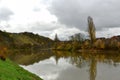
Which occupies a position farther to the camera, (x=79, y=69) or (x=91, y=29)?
(x=91, y=29)

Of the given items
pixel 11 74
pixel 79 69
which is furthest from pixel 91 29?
pixel 11 74

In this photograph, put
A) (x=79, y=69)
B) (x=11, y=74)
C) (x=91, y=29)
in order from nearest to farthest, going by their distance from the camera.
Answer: (x=11, y=74) → (x=79, y=69) → (x=91, y=29)

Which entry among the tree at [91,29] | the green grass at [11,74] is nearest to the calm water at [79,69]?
the green grass at [11,74]

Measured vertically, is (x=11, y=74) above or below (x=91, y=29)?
below

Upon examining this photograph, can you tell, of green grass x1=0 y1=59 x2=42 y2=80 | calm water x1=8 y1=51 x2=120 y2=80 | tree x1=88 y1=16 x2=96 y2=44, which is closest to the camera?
green grass x1=0 y1=59 x2=42 y2=80

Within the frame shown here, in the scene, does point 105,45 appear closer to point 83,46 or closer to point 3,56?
point 83,46

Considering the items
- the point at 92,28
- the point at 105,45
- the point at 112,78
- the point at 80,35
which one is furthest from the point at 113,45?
the point at 112,78

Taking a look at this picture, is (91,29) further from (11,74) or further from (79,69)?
(11,74)

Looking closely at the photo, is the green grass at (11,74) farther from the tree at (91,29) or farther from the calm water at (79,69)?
the tree at (91,29)

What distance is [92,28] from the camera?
106 metres

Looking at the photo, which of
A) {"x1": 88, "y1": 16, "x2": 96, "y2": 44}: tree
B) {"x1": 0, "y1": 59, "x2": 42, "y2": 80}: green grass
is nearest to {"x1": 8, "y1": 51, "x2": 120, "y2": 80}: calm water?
{"x1": 0, "y1": 59, "x2": 42, "y2": 80}: green grass

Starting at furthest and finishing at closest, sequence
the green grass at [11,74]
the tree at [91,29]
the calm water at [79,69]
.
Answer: the tree at [91,29] → the calm water at [79,69] → the green grass at [11,74]

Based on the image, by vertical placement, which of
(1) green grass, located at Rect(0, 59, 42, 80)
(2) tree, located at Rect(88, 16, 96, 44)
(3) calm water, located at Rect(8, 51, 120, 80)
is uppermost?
(2) tree, located at Rect(88, 16, 96, 44)

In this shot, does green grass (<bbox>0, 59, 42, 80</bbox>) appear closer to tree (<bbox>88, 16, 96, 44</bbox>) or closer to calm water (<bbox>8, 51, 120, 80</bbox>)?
calm water (<bbox>8, 51, 120, 80</bbox>)
